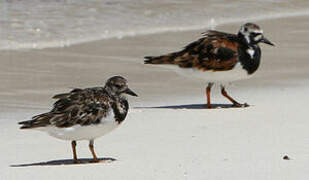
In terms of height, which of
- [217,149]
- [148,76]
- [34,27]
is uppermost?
[34,27]

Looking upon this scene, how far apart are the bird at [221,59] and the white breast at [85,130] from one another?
2.78 metres

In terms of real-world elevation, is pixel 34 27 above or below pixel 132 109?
above

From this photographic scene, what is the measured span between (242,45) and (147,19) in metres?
6.44

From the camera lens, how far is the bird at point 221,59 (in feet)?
32.1

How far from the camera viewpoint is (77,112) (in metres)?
7.03

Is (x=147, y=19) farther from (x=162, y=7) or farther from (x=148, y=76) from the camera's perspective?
(x=148, y=76)

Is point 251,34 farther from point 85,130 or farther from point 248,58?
point 85,130

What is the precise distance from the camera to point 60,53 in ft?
42.0

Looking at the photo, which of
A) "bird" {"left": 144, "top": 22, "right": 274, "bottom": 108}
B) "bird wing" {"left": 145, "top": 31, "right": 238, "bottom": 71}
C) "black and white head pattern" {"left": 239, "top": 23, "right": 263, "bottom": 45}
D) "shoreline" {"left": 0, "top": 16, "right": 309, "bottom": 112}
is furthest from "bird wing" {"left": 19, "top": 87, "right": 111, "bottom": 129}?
"black and white head pattern" {"left": 239, "top": 23, "right": 263, "bottom": 45}

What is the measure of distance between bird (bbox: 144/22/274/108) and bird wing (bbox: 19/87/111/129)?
2710 mm

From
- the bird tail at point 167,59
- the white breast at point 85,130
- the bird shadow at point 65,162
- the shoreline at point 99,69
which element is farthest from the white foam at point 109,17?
the white breast at point 85,130

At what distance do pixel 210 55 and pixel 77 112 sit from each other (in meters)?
3.15

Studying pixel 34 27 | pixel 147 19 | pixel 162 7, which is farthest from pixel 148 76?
pixel 162 7

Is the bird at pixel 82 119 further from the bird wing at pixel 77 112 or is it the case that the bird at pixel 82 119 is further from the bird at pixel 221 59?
the bird at pixel 221 59
